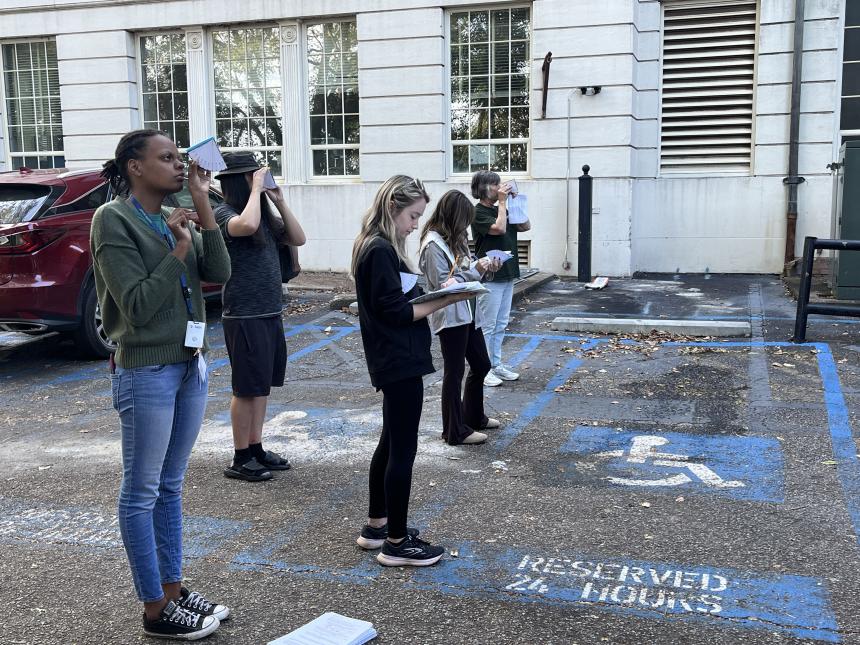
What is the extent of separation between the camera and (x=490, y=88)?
1485cm

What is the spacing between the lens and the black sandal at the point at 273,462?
5480 millimetres

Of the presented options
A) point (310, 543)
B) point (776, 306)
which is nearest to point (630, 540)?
point (310, 543)

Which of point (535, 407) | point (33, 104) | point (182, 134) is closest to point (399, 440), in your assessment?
point (535, 407)

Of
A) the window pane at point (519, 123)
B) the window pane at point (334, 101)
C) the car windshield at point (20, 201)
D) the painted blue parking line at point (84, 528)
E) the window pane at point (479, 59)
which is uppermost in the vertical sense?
the window pane at point (479, 59)

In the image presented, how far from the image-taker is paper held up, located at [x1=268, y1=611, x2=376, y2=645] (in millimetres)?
3287

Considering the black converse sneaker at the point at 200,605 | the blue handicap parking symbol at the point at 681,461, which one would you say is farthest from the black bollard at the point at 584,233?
the black converse sneaker at the point at 200,605

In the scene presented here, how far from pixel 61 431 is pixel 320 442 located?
210cm

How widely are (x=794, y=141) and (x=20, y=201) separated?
11.4 m

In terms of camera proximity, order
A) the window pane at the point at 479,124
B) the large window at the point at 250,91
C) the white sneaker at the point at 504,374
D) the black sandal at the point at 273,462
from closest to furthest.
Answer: the black sandal at the point at 273,462 → the white sneaker at the point at 504,374 → the window pane at the point at 479,124 → the large window at the point at 250,91

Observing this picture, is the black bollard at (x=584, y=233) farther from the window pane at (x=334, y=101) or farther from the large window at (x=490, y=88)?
the window pane at (x=334, y=101)

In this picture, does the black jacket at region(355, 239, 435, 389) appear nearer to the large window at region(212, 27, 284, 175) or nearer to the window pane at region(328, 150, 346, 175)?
the window pane at region(328, 150, 346, 175)

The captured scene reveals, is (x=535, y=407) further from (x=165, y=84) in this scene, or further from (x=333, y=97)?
(x=165, y=84)

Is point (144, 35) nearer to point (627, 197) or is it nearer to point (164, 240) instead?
point (627, 197)

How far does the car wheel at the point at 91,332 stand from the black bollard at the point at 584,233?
7672mm
